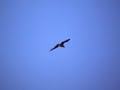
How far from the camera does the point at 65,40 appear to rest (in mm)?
3885

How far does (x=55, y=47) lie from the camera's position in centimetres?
373

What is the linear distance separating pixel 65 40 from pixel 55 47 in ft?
0.95
